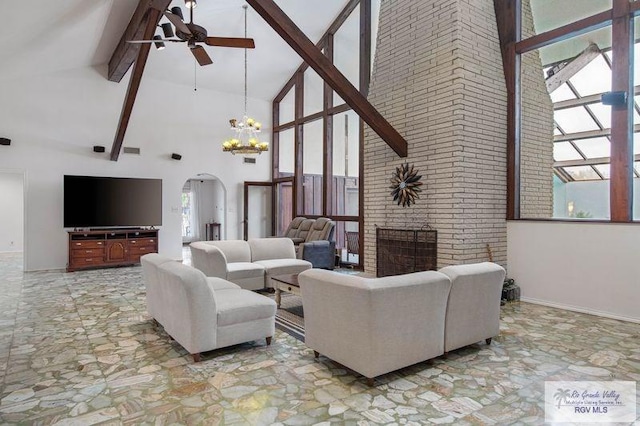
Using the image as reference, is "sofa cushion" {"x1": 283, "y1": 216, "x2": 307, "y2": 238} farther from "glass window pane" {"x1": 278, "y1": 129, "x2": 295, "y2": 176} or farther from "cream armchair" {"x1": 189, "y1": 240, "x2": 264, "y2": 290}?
"cream armchair" {"x1": 189, "y1": 240, "x2": 264, "y2": 290}

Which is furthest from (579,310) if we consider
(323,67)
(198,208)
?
(198,208)

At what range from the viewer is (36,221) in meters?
7.62

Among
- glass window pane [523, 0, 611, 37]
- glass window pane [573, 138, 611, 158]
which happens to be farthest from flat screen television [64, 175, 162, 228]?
glass window pane [573, 138, 611, 158]

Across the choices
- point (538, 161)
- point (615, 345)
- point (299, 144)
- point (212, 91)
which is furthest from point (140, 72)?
point (615, 345)

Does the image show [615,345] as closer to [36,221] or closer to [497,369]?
[497,369]

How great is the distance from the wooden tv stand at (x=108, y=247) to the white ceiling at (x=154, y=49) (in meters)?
3.18

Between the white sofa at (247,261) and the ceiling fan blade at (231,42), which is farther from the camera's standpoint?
the white sofa at (247,261)

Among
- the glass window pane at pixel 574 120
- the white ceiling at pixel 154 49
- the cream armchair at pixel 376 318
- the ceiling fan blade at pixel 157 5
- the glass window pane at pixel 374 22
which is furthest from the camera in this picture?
the glass window pane at pixel 374 22

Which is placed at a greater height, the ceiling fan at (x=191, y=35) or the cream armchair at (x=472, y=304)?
the ceiling fan at (x=191, y=35)

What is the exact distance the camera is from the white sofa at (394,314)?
2.61 meters

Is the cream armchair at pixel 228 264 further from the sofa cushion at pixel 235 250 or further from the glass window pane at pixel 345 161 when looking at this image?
the glass window pane at pixel 345 161

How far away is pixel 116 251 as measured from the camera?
7930 millimetres

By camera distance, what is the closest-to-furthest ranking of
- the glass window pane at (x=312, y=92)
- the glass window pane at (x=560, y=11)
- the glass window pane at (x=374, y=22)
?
the glass window pane at (x=560, y=11)
the glass window pane at (x=374, y=22)
the glass window pane at (x=312, y=92)

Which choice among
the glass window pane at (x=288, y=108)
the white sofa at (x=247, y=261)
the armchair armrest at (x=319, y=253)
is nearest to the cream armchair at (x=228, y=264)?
the white sofa at (x=247, y=261)
